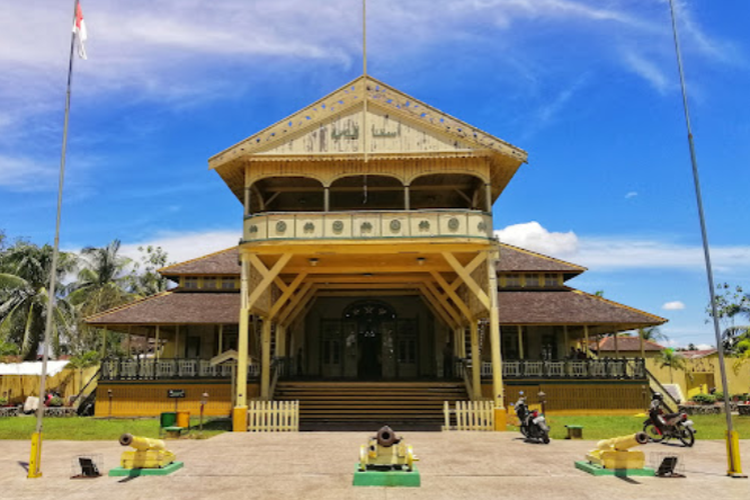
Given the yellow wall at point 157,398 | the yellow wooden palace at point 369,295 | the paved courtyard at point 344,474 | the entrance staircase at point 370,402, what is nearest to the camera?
the paved courtyard at point 344,474

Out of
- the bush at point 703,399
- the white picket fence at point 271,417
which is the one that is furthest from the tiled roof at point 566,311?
the white picket fence at point 271,417

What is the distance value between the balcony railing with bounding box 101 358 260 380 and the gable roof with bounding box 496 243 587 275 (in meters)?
13.5

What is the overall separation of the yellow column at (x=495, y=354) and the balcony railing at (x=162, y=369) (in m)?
10.9

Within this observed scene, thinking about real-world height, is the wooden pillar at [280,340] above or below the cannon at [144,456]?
above

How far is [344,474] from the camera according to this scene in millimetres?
10359

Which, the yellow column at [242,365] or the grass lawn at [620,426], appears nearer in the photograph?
the grass lawn at [620,426]

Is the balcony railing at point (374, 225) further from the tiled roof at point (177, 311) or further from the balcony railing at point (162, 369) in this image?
the balcony railing at point (162, 369)

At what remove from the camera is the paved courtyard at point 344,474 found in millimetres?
8812

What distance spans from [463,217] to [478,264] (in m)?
1.68

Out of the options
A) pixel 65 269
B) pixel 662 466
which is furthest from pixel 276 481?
pixel 65 269

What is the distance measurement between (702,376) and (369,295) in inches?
1000

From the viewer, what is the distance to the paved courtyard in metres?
8.81

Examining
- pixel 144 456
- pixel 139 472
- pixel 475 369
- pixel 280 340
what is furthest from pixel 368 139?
pixel 139 472

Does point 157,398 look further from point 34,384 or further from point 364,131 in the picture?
point 364,131
